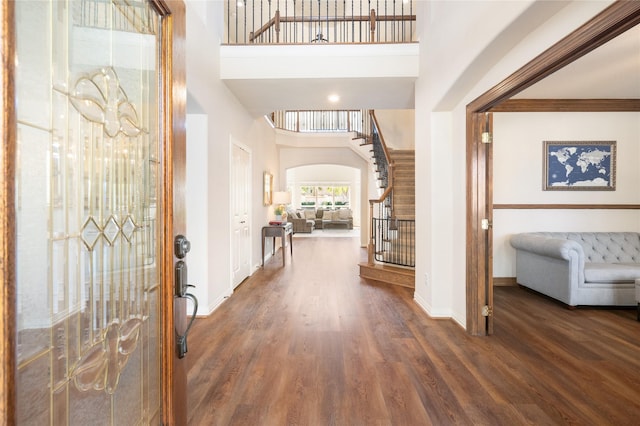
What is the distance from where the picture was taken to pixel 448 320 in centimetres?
314

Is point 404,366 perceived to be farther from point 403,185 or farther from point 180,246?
point 403,185

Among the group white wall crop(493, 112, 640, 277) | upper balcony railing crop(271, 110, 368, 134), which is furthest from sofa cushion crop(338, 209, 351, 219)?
white wall crop(493, 112, 640, 277)

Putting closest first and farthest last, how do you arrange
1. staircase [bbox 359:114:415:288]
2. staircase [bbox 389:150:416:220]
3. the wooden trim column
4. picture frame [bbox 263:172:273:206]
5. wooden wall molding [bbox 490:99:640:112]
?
the wooden trim column → wooden wall molding [bbox 490:99:640:112] → staircase [bbox 359:114:415:288] → staircase [bbox 389:150:416:220] → picture frame [bbox 263:172:273:206]

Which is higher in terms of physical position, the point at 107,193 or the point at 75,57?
the point at 75,57

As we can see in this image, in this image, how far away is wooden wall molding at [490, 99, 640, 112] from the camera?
3.99m

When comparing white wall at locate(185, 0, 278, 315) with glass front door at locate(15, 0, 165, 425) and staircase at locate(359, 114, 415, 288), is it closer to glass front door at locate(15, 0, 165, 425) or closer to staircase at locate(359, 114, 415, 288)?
glass front door at locate(15, 0, 165, 425)

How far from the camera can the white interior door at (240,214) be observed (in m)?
4.33

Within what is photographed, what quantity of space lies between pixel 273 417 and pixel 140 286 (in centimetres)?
114

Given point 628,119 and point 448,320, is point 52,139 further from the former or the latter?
point 628,119

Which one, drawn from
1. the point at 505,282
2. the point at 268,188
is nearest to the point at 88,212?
the point at 505,282

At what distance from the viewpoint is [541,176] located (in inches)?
173

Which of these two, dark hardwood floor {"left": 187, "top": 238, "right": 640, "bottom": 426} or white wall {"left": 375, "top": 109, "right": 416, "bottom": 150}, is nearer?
dark hardwood floor {"left": 187, "top": 238, "right": 640, "bottom": 426}

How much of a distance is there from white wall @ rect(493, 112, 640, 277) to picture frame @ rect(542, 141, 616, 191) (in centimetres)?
6

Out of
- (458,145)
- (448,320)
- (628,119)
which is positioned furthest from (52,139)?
(628,119)
